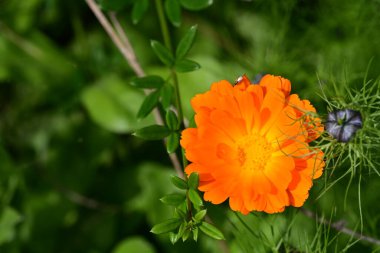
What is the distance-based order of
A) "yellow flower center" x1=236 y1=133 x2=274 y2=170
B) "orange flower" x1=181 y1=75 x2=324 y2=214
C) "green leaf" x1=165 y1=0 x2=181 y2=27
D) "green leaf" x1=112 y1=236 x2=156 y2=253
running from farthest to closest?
1. "green leaf" x1=112 y1=236 x2=156 y2=253
2. "green leaf" x1=165 y1=0 x2=181 y2=27
3. "yellow flower center" x1=236 y1=133 x2=274 y2=170
4. "orange flower" x1=181 y1=75 x2=324 y2=214

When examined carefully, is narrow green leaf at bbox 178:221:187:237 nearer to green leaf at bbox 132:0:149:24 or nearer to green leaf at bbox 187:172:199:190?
green leaf at bbox 187:172:199:190

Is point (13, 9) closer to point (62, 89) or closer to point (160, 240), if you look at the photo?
point (62, 89)

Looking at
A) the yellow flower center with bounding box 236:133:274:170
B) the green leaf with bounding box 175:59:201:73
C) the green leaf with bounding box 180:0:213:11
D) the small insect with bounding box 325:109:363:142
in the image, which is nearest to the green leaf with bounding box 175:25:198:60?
the green leaf with bounding box 175:59:201:73

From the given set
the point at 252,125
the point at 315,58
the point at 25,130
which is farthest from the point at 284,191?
the point at 25,130

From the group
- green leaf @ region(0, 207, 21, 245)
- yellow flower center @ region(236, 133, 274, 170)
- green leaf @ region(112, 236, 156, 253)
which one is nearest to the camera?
yellow flower center @ region(236, 133, 274, 170)

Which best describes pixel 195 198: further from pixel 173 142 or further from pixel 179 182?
pixel 173 142

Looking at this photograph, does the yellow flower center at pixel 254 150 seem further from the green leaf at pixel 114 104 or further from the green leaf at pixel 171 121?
the green leaf at pixel 114 104
